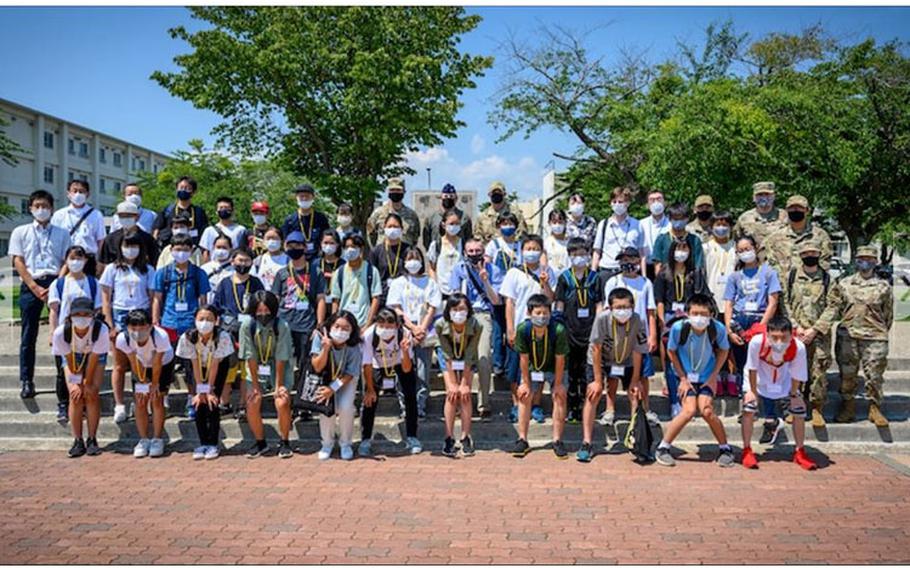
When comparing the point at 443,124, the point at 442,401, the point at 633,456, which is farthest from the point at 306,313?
the point at 443,124

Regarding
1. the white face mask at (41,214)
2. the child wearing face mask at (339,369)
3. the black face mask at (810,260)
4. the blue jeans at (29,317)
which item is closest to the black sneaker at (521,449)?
the child wearing face mask at (339,369)

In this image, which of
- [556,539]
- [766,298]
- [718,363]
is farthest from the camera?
[766,298]

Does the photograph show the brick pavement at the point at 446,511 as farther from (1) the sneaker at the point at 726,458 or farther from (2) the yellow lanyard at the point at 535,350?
(2) the yellow lanyard at the point at 535,350

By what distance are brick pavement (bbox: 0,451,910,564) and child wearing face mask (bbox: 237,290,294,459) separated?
337mm

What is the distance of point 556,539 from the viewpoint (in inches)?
226

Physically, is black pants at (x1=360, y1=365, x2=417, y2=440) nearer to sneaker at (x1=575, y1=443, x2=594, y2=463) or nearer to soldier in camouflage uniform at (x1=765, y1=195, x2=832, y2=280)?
sneaker at (x1=575, y1=443, x2=594, y2=463)

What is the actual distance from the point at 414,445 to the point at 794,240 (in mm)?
5331

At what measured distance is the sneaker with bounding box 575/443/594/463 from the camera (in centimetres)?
784

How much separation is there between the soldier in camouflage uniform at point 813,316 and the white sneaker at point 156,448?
7.46 m

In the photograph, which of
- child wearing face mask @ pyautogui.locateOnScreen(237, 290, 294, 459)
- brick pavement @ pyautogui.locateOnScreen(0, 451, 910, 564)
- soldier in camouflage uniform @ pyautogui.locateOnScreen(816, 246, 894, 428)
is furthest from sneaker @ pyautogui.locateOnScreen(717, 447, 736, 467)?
child wearing face mask @ pyautogui.locateOnScreen(237, 290, 294, 459)

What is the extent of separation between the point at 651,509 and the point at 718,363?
227 centimetres

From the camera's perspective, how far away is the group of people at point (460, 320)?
8031mm

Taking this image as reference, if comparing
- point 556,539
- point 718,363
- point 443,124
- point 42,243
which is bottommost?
point 556,539

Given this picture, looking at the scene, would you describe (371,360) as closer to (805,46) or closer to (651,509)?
(651,509)
